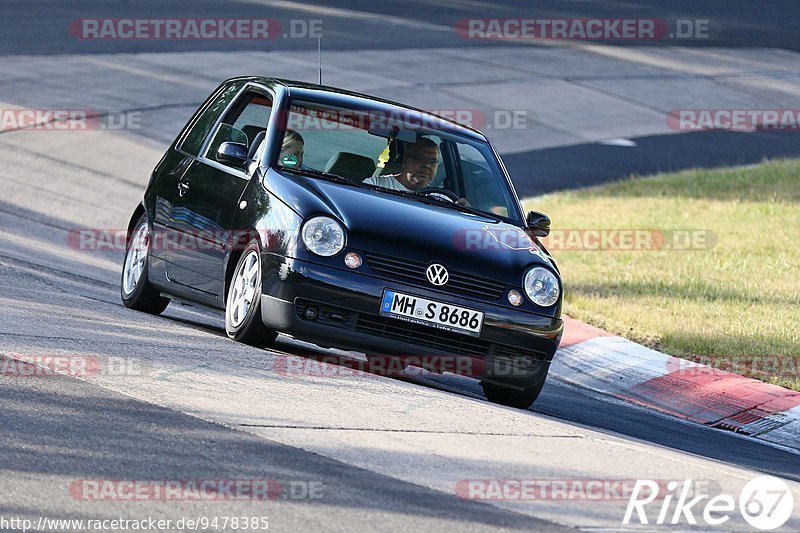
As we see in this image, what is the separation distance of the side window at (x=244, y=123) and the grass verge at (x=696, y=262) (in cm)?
348

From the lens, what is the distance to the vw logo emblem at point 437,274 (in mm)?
8234

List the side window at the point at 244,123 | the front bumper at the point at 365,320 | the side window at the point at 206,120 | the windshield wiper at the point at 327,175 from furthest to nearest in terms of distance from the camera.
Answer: the side window at the point at 206,120 < the side window at the point at 244,123 < the windshield wiper at the point at 327,175 < the front bumper at the point at 365,320

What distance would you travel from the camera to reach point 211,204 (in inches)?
369

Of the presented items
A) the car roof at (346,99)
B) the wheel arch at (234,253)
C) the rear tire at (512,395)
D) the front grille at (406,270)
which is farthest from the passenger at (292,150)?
the rear tire at (512,395)

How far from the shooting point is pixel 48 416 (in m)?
6.40

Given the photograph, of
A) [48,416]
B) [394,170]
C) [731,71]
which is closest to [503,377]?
[394,170]

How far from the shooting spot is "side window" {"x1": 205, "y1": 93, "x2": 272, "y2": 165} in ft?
31.8

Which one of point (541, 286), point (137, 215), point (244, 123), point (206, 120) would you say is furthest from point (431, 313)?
point (137, 215)

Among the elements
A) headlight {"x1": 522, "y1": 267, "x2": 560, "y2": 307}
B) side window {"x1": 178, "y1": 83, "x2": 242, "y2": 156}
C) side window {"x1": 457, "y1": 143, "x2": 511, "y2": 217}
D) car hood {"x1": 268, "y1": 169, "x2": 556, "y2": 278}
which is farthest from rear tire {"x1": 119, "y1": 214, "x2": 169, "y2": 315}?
headlight {"x1": 522, "y1": 267, "x2": 560, "y2": 307}

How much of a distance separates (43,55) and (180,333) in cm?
1650

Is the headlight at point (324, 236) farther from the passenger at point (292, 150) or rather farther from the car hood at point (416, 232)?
the passenger at point (292, 150)

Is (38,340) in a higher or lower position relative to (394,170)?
lower

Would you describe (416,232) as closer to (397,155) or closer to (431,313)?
(431,313)

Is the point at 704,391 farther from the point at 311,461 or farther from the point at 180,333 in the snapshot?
the point at 311,461
